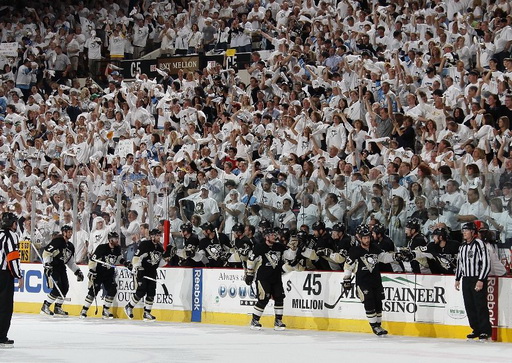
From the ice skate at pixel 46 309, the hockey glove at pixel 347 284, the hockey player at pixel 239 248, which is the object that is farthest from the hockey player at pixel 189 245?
the hockey glove at pixel 347 284

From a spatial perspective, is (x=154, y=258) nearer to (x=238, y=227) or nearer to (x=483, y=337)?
(x=238, y=227)

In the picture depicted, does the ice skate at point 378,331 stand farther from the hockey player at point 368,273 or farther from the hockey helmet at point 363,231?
the hockey helmet at point 363,231

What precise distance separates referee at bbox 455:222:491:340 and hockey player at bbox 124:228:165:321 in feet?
20.7

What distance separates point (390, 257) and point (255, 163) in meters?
4.60

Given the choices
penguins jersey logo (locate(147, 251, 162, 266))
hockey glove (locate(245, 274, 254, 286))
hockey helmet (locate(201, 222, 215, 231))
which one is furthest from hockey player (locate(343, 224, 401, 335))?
penguins jersey logo (locate(147, 251, 162, 266))

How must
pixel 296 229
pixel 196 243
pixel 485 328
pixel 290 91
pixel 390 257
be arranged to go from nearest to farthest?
pixel 485 328
pixel 390 257
pixel 296 229
pixel 196 243
pixel 290 91

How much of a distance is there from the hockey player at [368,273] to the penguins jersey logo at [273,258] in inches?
49.4

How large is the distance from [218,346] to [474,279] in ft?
12.8


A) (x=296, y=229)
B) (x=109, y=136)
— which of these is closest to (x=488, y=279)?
(x=296, y=229)

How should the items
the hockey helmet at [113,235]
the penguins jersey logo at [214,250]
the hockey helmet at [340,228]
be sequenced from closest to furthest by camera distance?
the hockey helmet at [340,228] → the penguins jersey logo at [214,250] → the hockey helmet at [113,235]

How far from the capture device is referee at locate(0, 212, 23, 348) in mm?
14234

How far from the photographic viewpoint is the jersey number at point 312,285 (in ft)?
59.5

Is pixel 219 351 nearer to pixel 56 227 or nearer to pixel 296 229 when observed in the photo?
pixel 296 229

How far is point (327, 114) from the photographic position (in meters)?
22.0
